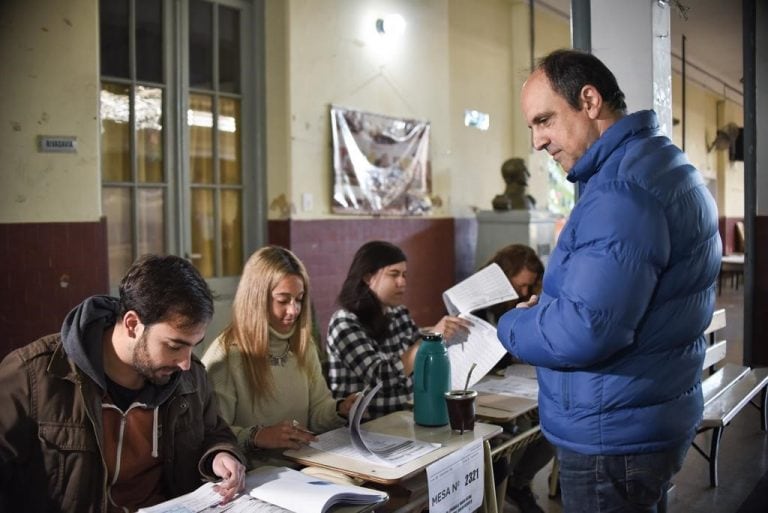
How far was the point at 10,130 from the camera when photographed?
3818 mm

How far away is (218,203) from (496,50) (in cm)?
409

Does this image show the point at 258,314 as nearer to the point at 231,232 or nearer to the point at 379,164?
the point at 231,232

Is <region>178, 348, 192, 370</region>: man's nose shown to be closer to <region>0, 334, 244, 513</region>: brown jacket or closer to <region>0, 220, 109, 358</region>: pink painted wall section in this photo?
<region>0, 334, 244, 513</region>: brown jacket

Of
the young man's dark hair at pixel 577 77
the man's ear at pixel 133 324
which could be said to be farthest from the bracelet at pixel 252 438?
the young man's dark hair at pixel 577 77

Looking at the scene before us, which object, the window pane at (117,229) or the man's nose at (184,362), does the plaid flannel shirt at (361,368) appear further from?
the window pane at (117,229)

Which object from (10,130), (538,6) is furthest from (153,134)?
(538,6)

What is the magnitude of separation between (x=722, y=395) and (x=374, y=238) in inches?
116

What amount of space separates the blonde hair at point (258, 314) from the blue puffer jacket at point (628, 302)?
37.6 inches

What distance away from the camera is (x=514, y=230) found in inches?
264

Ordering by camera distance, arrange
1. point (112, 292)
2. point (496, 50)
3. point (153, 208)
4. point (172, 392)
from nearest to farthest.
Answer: point (172, 392), point (112, 292), point (153, 208), point (496, 50)

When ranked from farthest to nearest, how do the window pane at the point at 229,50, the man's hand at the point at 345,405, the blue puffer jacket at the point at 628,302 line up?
the window pane at the point at 229,50, the man's hand at the point at 345,405, the blue puffer jacket at the point at 628,302

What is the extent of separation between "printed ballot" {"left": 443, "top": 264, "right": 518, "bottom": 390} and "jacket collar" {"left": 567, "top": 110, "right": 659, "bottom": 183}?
3.29 ft

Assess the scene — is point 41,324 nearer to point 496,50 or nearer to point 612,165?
point 612,165

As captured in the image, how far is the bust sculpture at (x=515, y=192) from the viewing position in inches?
267
